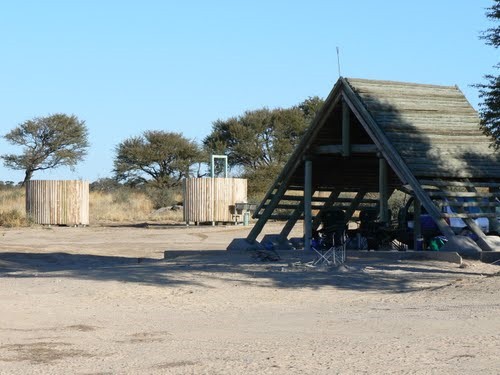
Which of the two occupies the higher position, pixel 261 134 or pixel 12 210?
pixel 261 134

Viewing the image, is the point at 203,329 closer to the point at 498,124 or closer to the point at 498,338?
the point at 498,338

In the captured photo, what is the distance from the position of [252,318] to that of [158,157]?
2327 inches

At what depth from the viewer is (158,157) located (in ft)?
235

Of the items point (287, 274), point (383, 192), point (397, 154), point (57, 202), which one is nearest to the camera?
point (287, 274)

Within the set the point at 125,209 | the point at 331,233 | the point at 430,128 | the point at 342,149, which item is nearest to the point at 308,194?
the point at 331,233

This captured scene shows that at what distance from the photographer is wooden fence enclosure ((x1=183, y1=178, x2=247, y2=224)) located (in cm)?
4316

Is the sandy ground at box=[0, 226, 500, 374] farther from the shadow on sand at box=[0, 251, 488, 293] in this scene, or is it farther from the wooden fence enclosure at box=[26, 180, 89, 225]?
the wooden fence enclosure at box=[26, 180, 89, 225]

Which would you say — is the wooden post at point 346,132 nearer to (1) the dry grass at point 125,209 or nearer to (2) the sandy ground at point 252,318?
(2) the sandy ground at point 252,318

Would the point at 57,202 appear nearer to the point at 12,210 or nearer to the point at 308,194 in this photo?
the point at 12,210

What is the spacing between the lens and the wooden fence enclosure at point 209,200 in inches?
1699

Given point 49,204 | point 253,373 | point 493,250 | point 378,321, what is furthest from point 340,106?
point 49,204

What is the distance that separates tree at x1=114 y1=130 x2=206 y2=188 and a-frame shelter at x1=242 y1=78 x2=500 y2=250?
46617mm

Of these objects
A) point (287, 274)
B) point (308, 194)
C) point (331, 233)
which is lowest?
point (287, 274)

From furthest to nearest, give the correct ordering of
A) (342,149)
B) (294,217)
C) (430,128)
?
1. (294,217)
2. (342,149)
3. (430,128)
